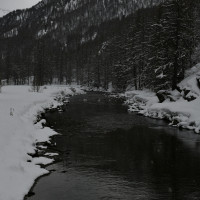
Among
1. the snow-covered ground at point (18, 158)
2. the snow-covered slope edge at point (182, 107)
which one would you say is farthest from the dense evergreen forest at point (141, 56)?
the snow-covered ground at point (18, 158)

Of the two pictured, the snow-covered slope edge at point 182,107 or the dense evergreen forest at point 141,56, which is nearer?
the snow-covered slope edge at point 182,107

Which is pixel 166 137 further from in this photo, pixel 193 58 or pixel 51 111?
pixel 193 58

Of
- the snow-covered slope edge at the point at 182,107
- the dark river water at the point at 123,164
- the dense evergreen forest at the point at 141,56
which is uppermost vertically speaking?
the dense evergreen forest at the point at 141,56

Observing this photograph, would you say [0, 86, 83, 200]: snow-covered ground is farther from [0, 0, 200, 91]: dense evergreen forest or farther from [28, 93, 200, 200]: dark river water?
[0, 0, 200, 91]: dense evergreen forest

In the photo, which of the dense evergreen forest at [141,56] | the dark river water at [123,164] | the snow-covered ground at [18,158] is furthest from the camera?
the dense evergreen forest at [141,56]

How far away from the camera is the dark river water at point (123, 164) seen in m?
12.8

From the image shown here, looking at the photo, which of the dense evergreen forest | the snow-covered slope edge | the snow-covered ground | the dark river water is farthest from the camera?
the dense evergreen forest

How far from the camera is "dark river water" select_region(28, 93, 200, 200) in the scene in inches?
505

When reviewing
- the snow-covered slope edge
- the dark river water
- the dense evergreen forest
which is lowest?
the dark river water

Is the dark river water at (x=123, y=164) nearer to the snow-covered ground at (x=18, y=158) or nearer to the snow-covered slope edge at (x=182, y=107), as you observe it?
the snow-covered ground at (x=18, y=158)

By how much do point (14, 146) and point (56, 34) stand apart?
621 ft

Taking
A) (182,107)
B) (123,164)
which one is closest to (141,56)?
(182,107)

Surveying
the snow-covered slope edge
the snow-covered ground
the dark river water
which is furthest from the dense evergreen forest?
the snow-covered ground

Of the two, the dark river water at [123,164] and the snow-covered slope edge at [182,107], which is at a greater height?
the snow-covered slope edge at [182,107]
